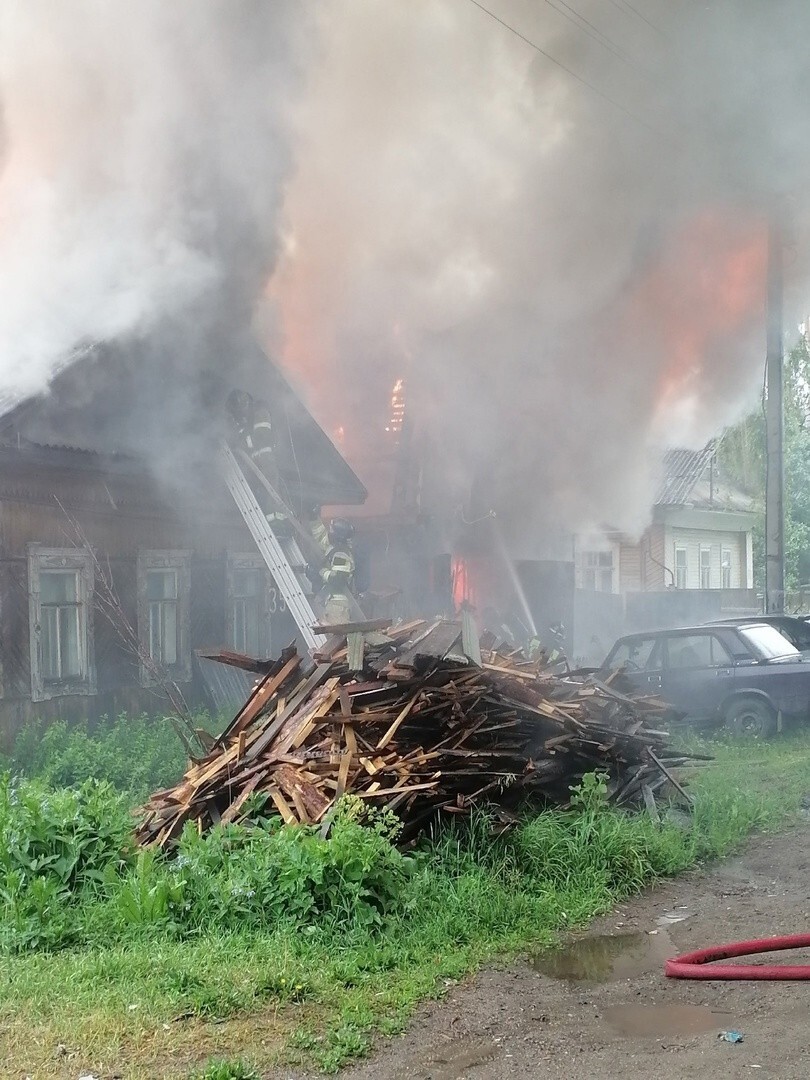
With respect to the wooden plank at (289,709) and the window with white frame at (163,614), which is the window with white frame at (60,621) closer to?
the window with white frame at (163,614)

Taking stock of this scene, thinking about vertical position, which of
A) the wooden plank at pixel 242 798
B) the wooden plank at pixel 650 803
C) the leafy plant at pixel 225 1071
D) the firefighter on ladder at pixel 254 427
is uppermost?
the firefighter on ladder at pixel 254 427

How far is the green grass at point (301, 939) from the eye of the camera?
4.30 m

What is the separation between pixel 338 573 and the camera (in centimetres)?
1174

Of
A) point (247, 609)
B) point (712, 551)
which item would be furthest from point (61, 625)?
point (712, 551)

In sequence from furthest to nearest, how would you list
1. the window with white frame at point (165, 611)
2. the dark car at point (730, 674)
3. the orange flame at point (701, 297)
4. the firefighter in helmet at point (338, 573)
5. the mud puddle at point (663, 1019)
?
the orange flame at point (701, 297)
the dark car at point (730, 674)
the window with white frame at point (165, 611)
the firefighter in helmet at point (338, 573)
the mud puddle at point (663, 1019)

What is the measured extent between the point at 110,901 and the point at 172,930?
1.68ft

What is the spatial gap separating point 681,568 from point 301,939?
28.7 metres

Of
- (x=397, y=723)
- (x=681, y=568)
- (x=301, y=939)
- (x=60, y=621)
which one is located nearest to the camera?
(x=301, y=939)

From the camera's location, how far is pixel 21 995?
4645 mm

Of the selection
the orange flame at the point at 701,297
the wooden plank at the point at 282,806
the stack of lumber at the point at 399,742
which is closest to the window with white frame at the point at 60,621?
the stack of lumber at the point at 399,742

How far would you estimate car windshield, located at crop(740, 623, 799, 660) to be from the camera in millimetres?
13102

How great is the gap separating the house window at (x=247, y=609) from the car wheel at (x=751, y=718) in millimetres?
6429

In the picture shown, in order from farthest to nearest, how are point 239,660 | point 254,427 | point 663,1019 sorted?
1. point 254,427
2. point 239,660
3. point 663,1019

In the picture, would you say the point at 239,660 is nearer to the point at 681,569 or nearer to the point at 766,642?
the point at 766,642
